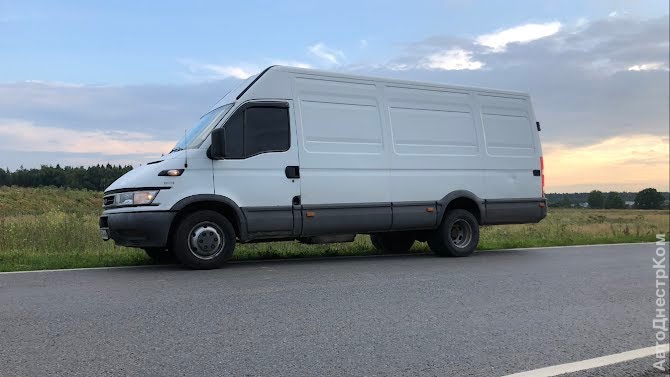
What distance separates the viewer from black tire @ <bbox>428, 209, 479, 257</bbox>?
993 centimetres

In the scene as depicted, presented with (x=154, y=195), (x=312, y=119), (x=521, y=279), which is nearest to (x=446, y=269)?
(x=521, y=279)

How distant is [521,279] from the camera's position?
7.38 m

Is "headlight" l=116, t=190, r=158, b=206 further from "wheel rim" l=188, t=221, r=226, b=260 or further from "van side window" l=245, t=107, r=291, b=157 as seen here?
"van side window" l=245, t=107, r=291, b=157

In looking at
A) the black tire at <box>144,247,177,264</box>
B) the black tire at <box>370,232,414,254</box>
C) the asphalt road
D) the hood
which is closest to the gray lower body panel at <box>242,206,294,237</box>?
the asphalt road

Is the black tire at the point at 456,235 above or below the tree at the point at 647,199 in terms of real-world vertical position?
below

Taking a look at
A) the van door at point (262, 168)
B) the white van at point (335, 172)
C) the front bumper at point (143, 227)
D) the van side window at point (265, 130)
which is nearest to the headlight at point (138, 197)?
the white van at point (335, 172)

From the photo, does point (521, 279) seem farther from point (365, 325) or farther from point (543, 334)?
point (365, 325)

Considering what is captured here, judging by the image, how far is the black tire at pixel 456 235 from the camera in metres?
9.93

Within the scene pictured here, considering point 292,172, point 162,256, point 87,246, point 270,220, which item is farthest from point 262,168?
point 87,246

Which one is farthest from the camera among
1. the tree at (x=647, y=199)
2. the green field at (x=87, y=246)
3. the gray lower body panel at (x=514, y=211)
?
the tree at (x=647, y=199)

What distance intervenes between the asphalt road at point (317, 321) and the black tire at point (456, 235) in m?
1.93

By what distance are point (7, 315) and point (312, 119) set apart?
5.07 meters

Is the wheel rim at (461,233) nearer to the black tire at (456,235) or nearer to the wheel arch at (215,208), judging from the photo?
the black tire at (456,235)

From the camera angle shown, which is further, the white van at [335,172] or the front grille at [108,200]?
the front grille at [108,200]
